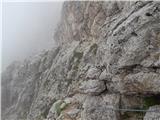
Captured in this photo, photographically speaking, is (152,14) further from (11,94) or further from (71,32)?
(11,94)

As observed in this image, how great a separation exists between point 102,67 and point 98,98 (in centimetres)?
308

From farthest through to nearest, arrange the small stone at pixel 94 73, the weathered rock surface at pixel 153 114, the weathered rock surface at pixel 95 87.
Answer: the small stone at pixel 94 73, the weathered rock surface at pixel 95 87, the weathered rock surface at pixel 153 114

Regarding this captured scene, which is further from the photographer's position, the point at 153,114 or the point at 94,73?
the point at 94,73

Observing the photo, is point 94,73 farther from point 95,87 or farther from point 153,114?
point 153,114

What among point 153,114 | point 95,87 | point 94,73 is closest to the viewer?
point 153,114

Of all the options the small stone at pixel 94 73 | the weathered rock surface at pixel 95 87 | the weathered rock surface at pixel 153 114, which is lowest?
the weathered rock surface at pixel 153 114

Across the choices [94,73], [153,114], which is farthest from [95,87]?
[153,114]

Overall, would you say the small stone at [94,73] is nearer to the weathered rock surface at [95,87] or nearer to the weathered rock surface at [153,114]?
the weathered rock surface at [95,87]

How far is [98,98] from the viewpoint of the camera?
2923 centimetres

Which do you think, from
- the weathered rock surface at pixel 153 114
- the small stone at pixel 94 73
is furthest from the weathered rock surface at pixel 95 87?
the weathered rock surface at pixel 153 114

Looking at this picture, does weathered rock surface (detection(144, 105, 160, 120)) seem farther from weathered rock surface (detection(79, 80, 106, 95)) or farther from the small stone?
the small stone

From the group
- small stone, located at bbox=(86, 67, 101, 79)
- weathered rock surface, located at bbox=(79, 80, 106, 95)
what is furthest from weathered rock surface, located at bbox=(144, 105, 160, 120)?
small stone, located at bbox=(86, 67, 101, 79)

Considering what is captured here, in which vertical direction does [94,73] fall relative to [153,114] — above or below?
above

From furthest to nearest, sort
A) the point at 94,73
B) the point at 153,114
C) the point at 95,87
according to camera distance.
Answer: the point at 94,73, the point at 95,87, the point at 153,114
